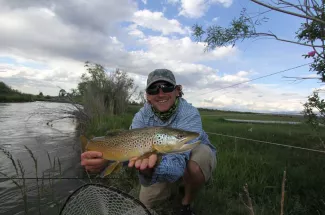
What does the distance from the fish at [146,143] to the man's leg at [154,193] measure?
47.0 inches

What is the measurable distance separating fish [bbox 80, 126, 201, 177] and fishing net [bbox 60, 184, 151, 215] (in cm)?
33

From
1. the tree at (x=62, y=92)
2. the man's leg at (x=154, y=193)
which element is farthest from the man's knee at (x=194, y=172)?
the tree at (x=62, y=92)

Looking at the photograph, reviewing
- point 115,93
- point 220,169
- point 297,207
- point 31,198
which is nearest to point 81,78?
point 115,93

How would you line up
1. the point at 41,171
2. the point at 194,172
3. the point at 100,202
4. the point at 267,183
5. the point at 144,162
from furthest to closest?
1. the point at 41,171
2. the point at 267,183
3. the point at 194,172
4. the point at 144,162
5. the point at 100,202

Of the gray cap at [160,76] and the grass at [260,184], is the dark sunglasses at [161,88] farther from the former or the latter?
the grass at [260,184]

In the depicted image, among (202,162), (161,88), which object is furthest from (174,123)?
(202,162)

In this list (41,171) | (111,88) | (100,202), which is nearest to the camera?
(100,202)

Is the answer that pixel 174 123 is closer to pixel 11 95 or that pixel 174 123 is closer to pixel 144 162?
pixel 144 162

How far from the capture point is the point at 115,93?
55.8 feet

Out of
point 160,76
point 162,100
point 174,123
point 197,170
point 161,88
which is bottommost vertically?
point 197,170

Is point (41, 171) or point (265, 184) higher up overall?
point (265, 184)

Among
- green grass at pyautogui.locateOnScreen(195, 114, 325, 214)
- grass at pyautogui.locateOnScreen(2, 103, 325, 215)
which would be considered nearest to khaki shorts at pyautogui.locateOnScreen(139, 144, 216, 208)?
grass at pyautogui.locateOnScreen(2, 103, 325, 215)

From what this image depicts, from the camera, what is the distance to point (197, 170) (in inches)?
130

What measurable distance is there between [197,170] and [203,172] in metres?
0.14
